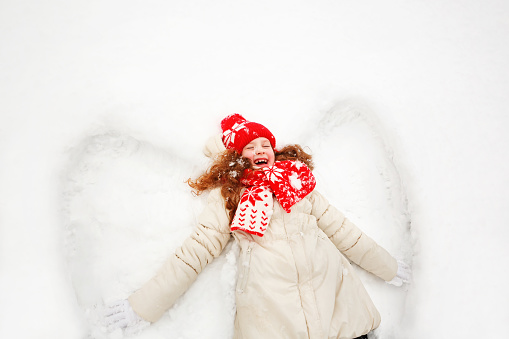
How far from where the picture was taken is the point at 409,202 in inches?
77.3

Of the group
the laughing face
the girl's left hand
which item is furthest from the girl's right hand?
the girl's left hand

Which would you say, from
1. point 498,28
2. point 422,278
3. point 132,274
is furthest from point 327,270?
point 498,28

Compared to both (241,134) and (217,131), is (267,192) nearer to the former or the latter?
(241,134)

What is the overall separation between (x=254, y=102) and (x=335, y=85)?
1.86 feet

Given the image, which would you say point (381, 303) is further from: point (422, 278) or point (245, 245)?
→ point (245, 245)

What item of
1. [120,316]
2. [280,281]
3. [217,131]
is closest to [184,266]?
[120,316]

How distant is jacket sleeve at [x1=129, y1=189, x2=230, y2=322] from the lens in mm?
1550

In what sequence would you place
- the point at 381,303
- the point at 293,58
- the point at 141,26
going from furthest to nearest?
the point at 293,58 < the point at 141,26 < the point at 381,303

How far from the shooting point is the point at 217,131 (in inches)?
79.0

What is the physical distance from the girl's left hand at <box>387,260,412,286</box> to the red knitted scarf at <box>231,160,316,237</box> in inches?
29.0

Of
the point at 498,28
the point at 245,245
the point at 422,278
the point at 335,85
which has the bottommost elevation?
the point at 245,245

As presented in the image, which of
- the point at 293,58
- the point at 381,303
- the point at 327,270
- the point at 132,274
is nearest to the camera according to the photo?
the point at 327,270

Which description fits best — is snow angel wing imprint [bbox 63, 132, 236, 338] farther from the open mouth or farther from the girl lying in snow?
the open mouth

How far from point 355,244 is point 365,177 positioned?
19.7 inches
